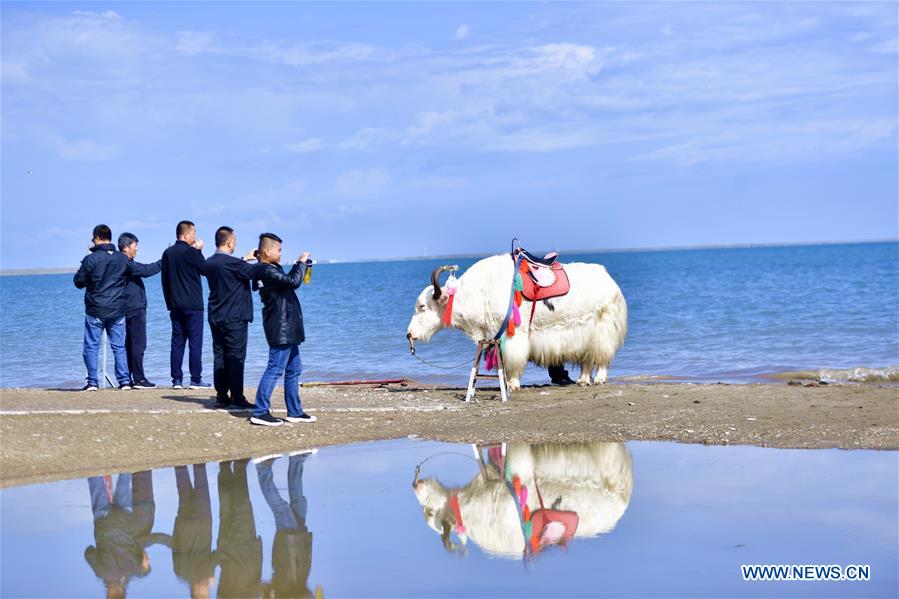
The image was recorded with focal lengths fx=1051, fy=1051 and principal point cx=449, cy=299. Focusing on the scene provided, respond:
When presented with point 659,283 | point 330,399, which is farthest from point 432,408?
point 659,283

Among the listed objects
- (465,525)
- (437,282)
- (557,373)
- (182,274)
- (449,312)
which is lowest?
(465,525)

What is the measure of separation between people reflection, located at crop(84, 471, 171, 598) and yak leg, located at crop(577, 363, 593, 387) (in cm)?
731

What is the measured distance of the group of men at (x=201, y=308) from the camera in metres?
10.2

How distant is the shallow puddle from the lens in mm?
5691

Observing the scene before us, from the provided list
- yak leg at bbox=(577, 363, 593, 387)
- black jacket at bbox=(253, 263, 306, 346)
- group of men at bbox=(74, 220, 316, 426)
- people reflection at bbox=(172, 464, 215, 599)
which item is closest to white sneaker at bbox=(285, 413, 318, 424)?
group of men at bbox=(74, 220, 316, 426)

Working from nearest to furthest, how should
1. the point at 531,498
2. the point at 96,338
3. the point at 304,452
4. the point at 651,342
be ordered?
the point at 531,498
the point at 304,452
the point at 96,338
the point at 651,342

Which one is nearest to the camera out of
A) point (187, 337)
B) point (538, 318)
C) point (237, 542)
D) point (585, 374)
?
point (237, 542)

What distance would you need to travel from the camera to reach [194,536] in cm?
670

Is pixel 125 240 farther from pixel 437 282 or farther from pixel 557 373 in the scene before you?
pixel 557 373

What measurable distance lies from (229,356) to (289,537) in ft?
15.3

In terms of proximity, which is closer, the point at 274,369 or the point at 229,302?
the point at 274,369

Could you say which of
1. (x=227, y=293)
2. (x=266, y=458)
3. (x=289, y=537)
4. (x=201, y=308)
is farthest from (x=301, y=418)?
(x=289, y=537)

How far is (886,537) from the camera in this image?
6.25m

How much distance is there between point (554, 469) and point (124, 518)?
3.32 meters
